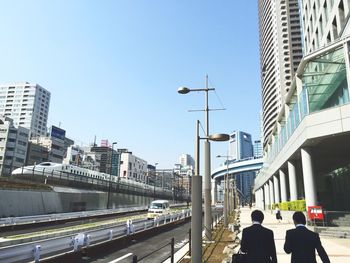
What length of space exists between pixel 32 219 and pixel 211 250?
18900 mm

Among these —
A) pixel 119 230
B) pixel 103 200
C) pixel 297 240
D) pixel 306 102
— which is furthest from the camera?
pixel 103 200

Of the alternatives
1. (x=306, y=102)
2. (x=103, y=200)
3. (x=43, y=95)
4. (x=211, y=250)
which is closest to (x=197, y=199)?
(x=211, y=250)

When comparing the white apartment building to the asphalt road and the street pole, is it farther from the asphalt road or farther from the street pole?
the street pole

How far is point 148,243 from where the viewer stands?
1903 cm

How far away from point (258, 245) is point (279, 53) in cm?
12140

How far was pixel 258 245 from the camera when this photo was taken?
18.2 ft

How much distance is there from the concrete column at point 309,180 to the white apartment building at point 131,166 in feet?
347

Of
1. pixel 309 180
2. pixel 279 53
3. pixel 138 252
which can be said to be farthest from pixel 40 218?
pixel 279 53

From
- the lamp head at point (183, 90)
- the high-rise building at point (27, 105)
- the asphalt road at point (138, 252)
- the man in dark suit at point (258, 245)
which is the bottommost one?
the asphalt road at point (138, 252)

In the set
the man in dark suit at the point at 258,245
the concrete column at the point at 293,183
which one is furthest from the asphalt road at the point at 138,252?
the concrete column at the point at 293,183

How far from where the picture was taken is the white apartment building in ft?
435

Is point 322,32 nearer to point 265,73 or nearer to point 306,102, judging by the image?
point 306,102

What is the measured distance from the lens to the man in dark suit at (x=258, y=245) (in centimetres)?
547

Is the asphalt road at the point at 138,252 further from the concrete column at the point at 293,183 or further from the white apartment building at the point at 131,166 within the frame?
the white apartment building at the point at 131,166
